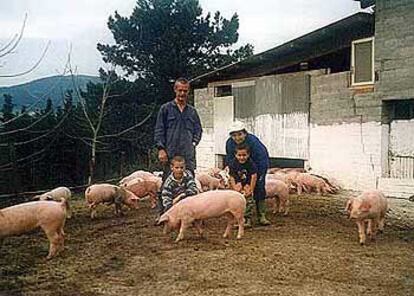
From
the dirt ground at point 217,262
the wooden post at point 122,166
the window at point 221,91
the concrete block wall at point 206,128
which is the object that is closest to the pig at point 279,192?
the dirt ground at point 217,262

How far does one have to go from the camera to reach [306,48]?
12.8m

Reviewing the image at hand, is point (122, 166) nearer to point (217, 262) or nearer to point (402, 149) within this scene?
point (402, 149)

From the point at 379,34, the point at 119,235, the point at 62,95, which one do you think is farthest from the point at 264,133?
the point at 119,235

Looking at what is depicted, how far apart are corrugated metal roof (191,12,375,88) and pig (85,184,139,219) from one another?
18.5ft

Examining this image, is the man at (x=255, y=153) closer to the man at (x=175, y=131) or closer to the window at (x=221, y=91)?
the man at (x=175, y=131)

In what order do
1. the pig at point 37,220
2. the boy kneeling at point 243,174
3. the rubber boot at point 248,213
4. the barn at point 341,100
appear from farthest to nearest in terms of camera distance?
the barn at point 341,100 → the rubber boot at point 248,213 → the boy kneeling at point 243,174 → the pig at point 37,220

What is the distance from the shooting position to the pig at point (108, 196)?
8320 mm

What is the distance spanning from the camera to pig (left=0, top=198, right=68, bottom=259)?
5289mm

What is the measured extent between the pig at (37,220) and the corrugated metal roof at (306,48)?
7.65 metres

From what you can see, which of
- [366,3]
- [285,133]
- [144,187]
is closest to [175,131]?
[144,187]

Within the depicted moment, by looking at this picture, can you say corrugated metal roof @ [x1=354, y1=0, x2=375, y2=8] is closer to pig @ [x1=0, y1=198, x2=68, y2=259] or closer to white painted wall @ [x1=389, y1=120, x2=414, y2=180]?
white painted wall @ [x1=389, y1=120, x2=414, y2=180]

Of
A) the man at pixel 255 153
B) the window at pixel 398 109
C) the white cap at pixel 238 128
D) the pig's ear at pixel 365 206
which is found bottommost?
the pig's ear at pixel 365 206

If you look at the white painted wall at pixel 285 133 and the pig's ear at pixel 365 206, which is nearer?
the pig's ear at pixel 365 206

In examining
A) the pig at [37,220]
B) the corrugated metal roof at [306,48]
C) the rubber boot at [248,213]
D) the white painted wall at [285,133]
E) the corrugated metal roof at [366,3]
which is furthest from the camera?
the white painted wall at [285,133]
